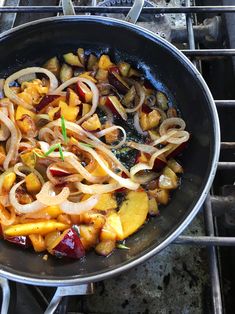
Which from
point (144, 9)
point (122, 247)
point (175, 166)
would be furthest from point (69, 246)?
point (144, 9)

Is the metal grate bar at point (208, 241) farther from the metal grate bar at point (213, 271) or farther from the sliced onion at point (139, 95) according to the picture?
the sliced onion at point (139, 95)

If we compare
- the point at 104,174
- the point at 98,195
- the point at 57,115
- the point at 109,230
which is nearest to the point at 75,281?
the point at 109,230

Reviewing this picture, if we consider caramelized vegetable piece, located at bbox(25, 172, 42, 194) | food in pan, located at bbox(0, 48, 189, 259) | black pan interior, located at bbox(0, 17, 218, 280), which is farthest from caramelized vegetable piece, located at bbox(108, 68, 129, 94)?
caramelized vegetable piece, located at bbox(25, 172, 42, 194)

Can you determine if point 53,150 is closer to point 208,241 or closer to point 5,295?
point 5,295

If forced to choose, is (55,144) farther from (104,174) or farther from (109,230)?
(109,230)

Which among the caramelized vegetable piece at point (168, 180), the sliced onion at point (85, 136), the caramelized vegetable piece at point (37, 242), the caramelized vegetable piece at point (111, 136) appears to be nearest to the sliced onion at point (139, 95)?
the caramelized vegetable piece at point (111, 136)
